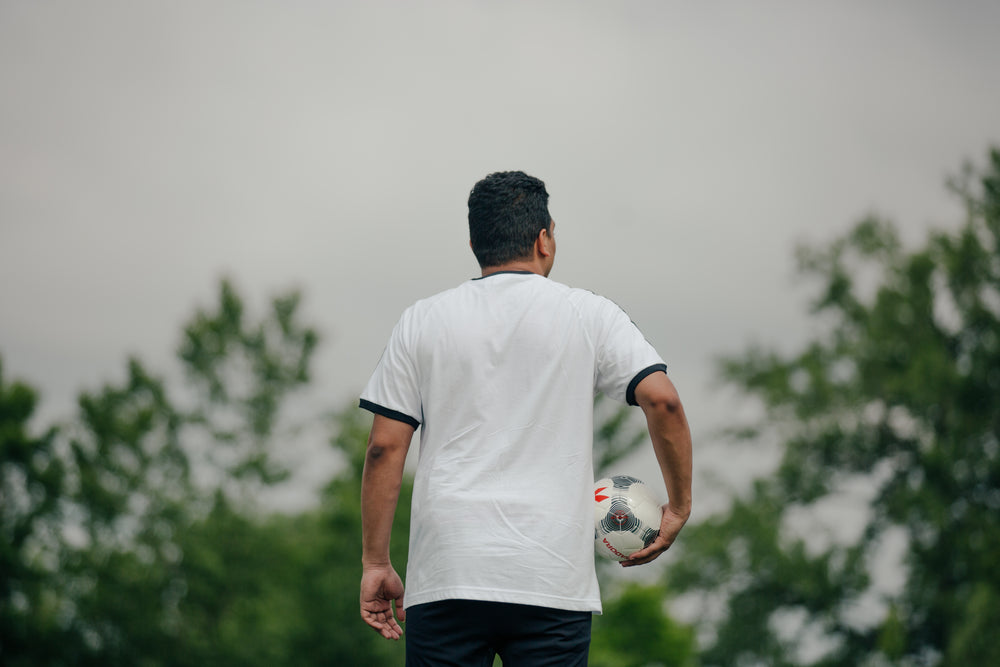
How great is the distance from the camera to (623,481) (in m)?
3.39

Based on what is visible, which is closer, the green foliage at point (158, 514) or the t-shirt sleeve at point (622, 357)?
the t-shirt sleeve at point (622, 357)

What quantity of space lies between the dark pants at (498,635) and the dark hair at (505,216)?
1.03m

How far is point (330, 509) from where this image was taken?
2828 centimetres

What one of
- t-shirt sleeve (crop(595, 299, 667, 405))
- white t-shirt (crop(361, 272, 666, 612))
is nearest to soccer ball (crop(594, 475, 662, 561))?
white t-shirt (crop(361, 272, 666, 612))

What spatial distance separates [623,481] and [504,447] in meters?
0.68

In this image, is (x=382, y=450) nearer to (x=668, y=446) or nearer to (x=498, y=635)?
(x=498, y=635)

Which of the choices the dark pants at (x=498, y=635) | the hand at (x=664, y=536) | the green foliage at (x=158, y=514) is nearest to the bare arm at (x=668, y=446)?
the hand at (x=664, y=536)

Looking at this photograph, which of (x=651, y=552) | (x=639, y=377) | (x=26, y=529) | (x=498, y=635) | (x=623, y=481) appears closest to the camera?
(x=498, y=635)

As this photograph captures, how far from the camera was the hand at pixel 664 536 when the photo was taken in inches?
121

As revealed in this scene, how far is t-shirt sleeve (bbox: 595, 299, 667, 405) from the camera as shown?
297 centimetres

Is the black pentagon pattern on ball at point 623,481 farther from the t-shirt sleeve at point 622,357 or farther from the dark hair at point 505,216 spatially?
the dark hair at point 505,216

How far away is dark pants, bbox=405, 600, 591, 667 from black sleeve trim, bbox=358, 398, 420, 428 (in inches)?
20.8

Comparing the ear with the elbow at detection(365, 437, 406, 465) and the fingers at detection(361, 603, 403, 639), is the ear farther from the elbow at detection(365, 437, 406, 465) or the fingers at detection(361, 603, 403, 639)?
the fingers at detection(361, 603, 403, 639)

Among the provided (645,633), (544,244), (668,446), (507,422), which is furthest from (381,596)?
(645,633)
